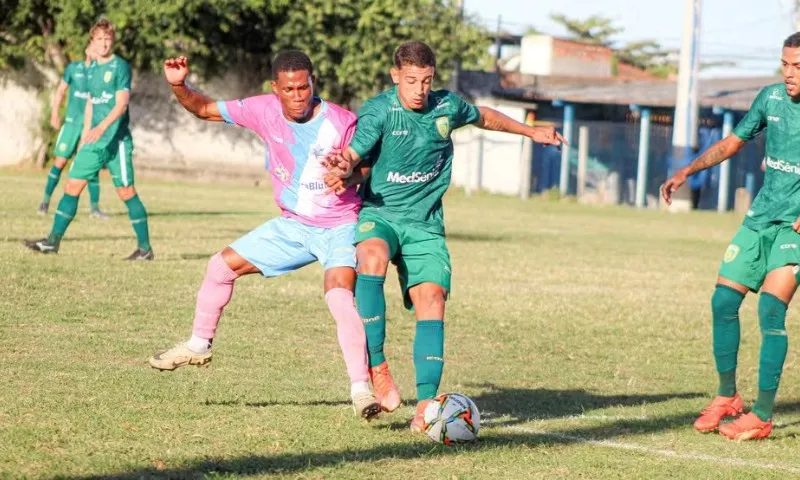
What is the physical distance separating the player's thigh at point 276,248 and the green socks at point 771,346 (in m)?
2.51

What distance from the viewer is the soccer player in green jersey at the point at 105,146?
1373 cm

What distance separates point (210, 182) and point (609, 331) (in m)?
28.8

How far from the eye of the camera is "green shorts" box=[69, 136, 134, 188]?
1384 cm

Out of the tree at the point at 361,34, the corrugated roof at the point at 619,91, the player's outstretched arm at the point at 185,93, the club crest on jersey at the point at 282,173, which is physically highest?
the tree at the point at 361,34

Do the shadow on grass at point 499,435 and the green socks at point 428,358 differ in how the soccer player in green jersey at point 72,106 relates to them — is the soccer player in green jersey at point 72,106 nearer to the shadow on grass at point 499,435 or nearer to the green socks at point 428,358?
the shadow on grass at point 499,435

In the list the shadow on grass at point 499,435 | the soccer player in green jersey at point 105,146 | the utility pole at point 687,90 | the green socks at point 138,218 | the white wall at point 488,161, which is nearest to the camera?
the shadow on grass at point 499,435

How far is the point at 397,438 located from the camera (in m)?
6.71

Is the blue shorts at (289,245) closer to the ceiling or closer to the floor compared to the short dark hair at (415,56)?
closer to the floor

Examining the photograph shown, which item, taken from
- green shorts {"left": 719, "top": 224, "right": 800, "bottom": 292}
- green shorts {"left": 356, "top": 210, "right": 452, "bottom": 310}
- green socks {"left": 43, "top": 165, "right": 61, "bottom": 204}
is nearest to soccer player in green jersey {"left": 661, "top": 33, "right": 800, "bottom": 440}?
green shorts {"left": 719, "top": 224, "right": 800, "bottom": 292}

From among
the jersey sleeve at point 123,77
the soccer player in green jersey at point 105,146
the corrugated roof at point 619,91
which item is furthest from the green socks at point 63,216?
the corrugated roof at point 619,91

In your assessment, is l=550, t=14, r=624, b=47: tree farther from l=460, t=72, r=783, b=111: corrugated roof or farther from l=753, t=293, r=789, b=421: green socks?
l=753, t=293, r=789, b=421: green socks

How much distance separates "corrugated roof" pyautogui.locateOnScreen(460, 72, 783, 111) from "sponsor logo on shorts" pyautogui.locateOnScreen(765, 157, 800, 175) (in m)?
33.5

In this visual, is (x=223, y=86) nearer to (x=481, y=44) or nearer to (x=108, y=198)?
(x=481, y=44)

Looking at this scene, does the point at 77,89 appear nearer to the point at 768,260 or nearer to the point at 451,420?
the point at 768,260
